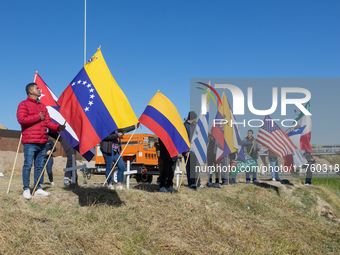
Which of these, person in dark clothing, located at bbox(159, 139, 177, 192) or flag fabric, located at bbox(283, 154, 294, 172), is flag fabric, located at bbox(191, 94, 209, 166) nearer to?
person in dark clothing, located at bbox(159, 139, 177, 192)

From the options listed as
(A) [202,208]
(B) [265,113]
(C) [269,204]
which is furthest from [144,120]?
(B) [265,113]

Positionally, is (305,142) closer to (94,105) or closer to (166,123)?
(166,123)

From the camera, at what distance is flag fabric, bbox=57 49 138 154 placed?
5.88 m

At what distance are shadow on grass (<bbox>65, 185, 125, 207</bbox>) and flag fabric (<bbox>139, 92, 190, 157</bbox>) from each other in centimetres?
161

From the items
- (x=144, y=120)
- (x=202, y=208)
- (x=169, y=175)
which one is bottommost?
(x=202, y=208)

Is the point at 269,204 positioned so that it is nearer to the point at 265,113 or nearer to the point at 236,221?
the point at 236,221

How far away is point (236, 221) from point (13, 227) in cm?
444

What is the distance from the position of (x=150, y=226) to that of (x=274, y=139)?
29.1 ft

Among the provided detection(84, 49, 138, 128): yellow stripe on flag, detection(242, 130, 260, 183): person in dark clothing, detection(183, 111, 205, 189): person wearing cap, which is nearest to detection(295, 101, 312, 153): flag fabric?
detection(242, 130, 260, 183): person in dark clothing

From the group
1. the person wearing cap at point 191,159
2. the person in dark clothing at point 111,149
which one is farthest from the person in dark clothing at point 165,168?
the person in dark clothing at point 111,149

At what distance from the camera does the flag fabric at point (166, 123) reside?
773 centimetres

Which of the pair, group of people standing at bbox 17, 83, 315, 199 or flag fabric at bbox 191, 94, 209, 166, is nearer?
group of people standing at bbox 17, 83, 315, 199

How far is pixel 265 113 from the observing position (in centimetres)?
1376

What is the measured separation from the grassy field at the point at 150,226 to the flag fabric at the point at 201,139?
116 cm
